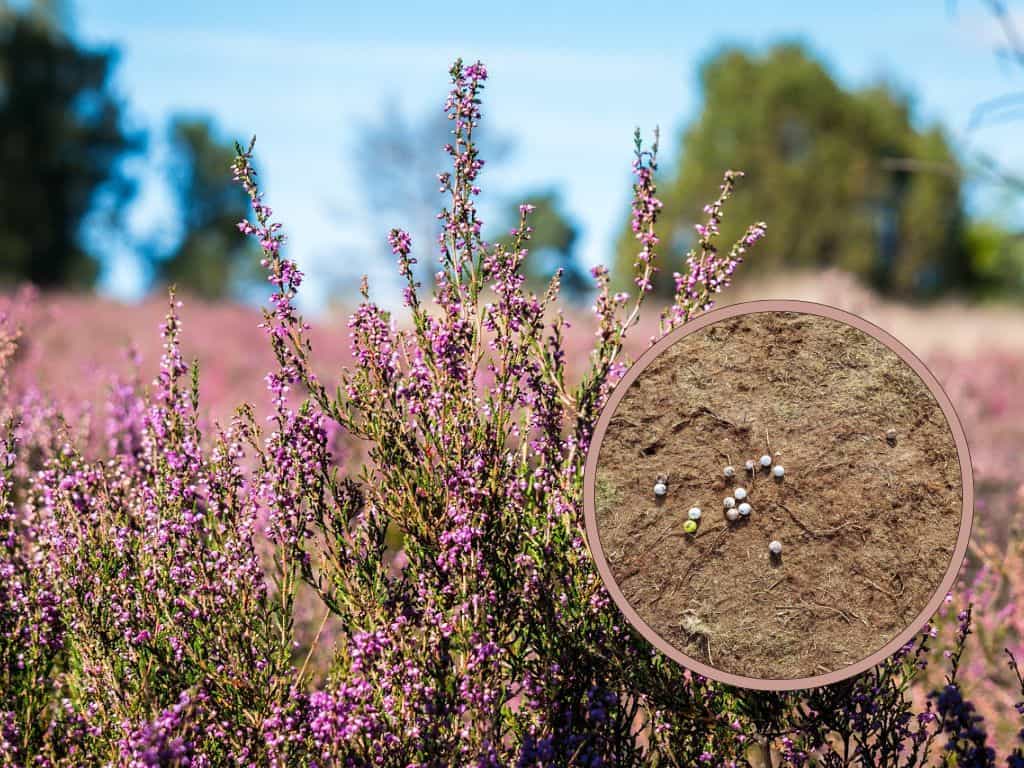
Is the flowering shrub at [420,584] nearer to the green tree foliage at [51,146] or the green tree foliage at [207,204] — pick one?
the green tree foliage at [51,146]

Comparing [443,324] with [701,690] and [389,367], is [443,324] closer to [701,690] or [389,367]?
[389,367]

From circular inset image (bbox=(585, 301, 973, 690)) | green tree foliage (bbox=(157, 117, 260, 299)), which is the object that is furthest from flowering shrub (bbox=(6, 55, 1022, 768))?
green tree foliage (bbox=(157, 117, 260, 299))

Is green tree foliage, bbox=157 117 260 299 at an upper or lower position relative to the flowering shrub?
upper

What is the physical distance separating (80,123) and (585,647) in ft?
112

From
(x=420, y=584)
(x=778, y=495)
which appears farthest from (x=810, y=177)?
(x=420, y=584)

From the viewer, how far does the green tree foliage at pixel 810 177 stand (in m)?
31.8

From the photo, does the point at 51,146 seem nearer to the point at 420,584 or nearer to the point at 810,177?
the point at 810,177

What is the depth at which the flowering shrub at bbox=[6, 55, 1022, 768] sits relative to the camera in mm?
2842

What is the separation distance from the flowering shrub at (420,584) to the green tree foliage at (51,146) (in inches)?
1233

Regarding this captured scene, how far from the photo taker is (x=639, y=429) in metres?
2.74

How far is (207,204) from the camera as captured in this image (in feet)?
137

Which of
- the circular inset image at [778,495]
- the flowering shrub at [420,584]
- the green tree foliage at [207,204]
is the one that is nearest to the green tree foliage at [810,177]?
the green tree foliage at [207,204]

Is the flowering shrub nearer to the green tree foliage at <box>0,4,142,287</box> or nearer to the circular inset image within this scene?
the circular inset image

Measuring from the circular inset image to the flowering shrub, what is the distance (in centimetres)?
31
